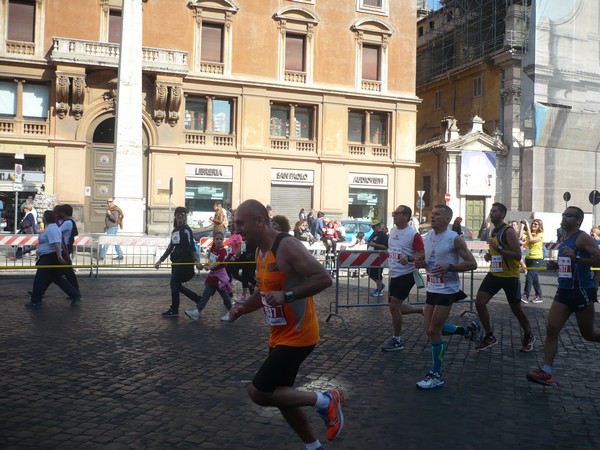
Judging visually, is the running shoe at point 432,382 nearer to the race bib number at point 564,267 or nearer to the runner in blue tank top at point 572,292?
the runner in blue tank top at point 572,292

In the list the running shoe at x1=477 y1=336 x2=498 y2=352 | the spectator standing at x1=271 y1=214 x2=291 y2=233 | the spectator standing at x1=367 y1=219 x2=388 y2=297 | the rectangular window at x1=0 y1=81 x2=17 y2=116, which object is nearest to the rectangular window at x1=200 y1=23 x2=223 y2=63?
the rectangular window at x1=0 y1=81 x2=17 y2=116

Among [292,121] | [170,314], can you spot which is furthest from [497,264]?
[292,121]

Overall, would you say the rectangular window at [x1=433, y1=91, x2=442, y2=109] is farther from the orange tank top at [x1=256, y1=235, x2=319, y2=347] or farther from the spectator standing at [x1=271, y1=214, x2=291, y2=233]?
the orange tank top at [x1=256, y1=235, x2=319, y2=347]

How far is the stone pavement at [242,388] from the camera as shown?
210 inches

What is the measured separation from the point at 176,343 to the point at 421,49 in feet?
148

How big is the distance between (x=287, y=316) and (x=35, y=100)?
1187 inches

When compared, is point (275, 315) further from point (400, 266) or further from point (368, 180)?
point (368, 180)

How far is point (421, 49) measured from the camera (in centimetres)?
5066

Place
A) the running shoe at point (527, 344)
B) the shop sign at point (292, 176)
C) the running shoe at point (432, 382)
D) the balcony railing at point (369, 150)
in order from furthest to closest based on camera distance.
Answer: the balcony railing at point (369, 150), the shop sign at point (292, 176), the running shoe at point (527, 344), the running shoe at point (432, 382)

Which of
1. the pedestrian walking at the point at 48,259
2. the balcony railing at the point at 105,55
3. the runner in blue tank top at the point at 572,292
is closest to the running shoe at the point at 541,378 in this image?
the runner in blue tank top at the point at 572,292

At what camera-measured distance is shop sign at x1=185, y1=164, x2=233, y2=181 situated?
111ft

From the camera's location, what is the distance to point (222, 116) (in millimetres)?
34531

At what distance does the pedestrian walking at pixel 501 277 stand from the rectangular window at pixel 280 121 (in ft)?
89.8

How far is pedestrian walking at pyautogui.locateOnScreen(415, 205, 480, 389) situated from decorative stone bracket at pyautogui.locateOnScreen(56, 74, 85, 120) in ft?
86.5
